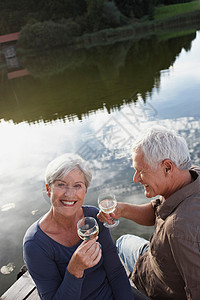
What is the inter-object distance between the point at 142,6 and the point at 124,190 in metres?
48.8

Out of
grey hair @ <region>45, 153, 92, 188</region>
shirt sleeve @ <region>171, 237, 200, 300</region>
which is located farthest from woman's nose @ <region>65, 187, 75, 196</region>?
shirt sleeve @ <region>171, 237, 200, 300</region>

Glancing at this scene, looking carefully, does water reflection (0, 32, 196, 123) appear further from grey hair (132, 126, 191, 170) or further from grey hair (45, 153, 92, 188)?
grey hair (132, 126, 191, 170)

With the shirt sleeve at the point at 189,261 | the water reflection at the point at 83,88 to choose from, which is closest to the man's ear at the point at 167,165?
the shirt sleeve at the point at 189,261

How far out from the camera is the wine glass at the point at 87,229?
1.82 m

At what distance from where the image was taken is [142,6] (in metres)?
46.4

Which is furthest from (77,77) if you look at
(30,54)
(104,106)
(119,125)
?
(30,54)

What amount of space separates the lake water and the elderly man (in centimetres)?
228

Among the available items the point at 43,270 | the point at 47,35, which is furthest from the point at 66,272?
the point at 47,35

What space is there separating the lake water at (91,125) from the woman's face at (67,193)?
2.52m

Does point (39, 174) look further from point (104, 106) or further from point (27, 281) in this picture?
point (104, 106)

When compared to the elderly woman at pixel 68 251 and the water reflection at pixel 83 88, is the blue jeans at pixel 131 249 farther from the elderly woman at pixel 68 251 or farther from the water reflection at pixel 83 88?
the water reflection at pixel 83 88

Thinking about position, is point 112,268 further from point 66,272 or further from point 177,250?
point 177,250

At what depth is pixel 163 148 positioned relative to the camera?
1.85 meters

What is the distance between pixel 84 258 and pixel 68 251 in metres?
0.34
